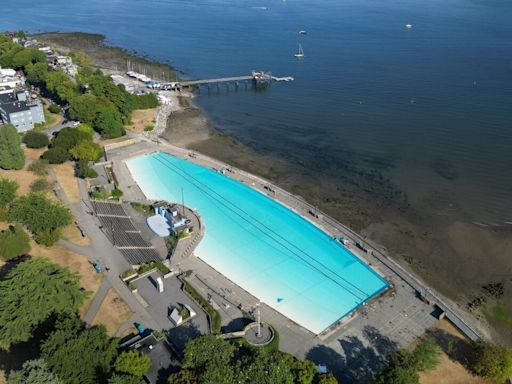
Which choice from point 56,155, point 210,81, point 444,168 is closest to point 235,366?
point 56,155

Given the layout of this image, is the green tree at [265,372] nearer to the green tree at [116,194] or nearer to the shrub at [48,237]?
the shrub at [48,237]

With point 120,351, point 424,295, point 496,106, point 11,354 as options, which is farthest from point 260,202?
point 496,106

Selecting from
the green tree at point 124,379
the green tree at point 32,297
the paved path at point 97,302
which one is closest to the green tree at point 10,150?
the green tree at point 32,297

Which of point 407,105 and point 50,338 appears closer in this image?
point 50,338

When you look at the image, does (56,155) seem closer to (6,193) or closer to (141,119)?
(6,193)

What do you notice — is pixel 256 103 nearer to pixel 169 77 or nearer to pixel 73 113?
pixel 169 77

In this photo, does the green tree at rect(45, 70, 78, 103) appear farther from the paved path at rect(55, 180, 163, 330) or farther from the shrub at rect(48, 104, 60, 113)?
the paved path at rect(55, 180, 163, 330)
